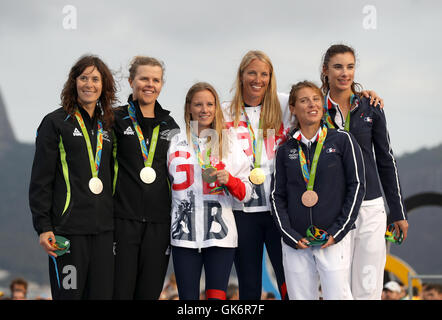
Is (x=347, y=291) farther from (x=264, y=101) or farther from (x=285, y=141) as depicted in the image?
(x=264, y=101)

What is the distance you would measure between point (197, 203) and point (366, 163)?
102cm

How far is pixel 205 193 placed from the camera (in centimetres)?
303

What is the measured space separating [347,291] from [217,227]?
2.57 feet

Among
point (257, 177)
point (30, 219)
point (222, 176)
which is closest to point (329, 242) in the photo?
point (257, 177)

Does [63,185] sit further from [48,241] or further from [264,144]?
[264,144]

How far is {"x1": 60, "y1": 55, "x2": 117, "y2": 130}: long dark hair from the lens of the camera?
298cm

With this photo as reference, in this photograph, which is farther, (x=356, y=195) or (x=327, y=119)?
(x=327, y=119)

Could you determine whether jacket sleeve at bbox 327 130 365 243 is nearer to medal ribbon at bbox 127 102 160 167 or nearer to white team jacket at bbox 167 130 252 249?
white team jacket at bbox 167 130 252 249

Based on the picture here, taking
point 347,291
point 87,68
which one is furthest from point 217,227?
point 87,68

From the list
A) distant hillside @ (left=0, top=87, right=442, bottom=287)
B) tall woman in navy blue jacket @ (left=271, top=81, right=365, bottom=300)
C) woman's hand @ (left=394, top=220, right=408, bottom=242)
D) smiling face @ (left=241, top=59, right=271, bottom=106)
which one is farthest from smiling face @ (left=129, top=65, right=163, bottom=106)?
distant hillside @ (left=0, top=87, right=442, bottom=287)

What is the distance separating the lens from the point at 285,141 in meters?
3.19

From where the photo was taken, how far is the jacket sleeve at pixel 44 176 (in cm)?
277
